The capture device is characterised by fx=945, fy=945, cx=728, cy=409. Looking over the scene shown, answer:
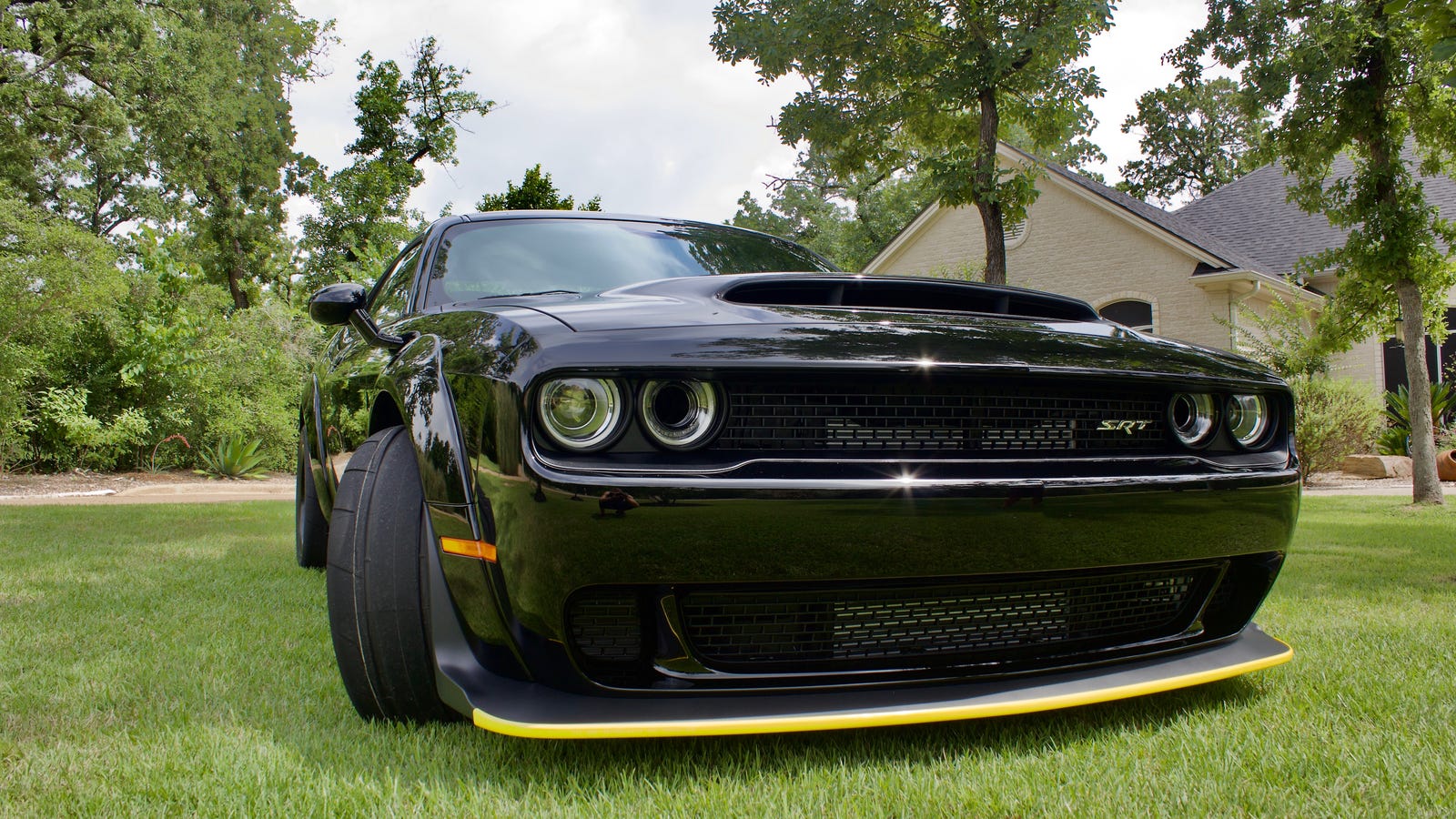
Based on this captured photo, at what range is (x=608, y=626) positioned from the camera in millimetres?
1724

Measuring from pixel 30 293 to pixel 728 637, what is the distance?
9.98 meters

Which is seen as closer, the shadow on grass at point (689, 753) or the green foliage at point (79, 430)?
the shadow on grass at point (689, 753)

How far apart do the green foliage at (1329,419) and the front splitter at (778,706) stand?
11899 mm

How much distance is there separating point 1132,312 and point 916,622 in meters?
17.5

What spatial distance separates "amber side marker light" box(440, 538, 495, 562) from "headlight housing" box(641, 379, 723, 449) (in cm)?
37

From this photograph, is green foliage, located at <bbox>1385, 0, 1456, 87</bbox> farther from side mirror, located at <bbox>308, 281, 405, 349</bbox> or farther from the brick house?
the brick house

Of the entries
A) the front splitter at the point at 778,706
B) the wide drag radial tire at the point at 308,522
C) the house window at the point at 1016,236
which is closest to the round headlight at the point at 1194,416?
the front splitter at the point at 778,706

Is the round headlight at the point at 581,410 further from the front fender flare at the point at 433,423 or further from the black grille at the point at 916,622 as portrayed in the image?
the black grille at the point at 916,622

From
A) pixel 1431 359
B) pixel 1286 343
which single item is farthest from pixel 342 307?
pixel 1431 359

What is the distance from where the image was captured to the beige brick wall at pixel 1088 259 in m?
16.7

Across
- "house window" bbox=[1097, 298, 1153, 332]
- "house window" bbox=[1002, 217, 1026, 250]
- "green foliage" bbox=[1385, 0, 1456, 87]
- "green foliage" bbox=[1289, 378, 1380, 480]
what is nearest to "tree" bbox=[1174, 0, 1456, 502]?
"green foliage" bbox=[1289, 378, 1380, 480]

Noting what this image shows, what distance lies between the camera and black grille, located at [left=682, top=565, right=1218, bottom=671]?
1.77 metres

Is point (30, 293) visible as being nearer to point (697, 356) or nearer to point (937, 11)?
point (937, 11)

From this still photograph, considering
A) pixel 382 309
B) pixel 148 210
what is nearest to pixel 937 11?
pixel 382 309
